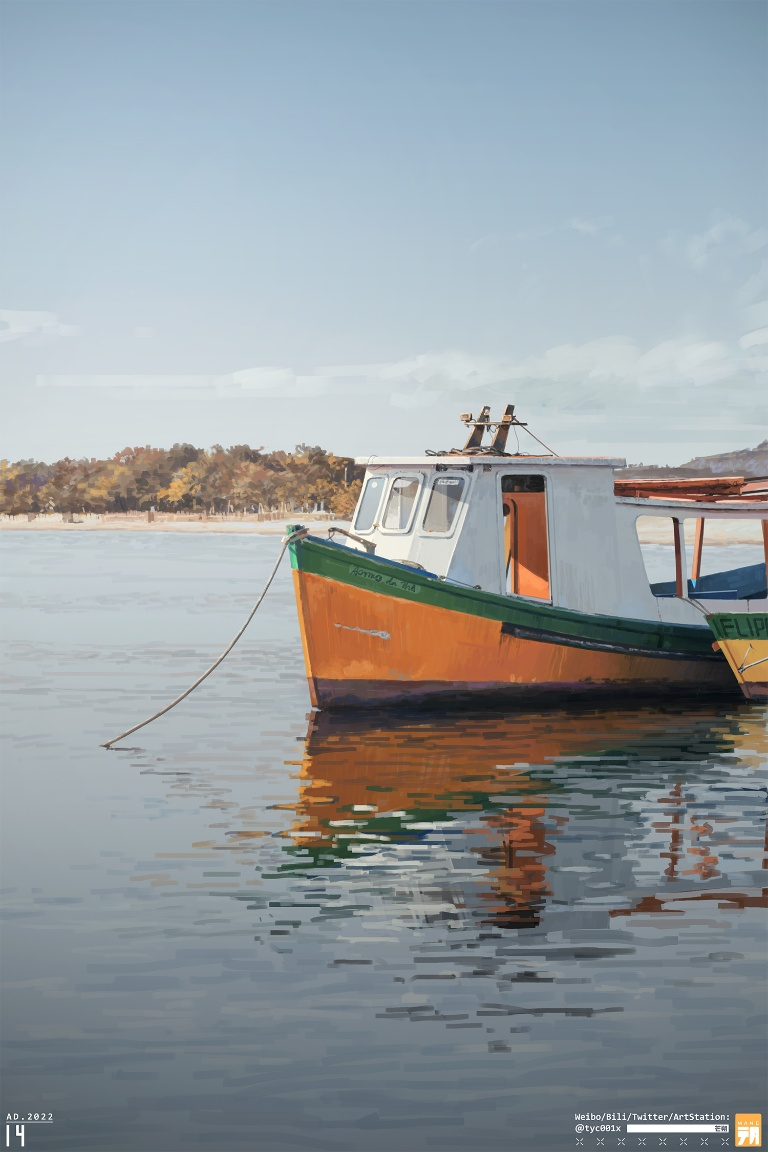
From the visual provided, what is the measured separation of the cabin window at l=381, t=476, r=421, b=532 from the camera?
16438 millimetres

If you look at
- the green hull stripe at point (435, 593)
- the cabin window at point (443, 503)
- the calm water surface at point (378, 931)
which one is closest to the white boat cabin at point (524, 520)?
the cabin window at point (443, 503)

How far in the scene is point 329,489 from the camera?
429 feet

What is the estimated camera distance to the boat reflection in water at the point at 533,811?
862 cm

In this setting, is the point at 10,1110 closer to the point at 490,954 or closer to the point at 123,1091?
the point at 123,1091

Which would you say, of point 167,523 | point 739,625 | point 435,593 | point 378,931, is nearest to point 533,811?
point 378,931

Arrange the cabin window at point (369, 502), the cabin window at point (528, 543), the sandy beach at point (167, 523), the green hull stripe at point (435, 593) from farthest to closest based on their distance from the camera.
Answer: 1. the sandy beach at point (167, 523)
2. the cabin window at point (528, 543)
3. the cabin window at point (369, 502)
4. the green hull stripe at point (435, 593)

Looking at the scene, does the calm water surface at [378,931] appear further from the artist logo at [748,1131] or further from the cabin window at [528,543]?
the cabin window at [528,543]

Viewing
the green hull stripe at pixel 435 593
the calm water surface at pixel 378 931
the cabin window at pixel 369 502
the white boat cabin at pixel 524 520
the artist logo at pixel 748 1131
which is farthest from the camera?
the cabin window at pixel 369 502

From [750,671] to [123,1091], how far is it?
12.8m

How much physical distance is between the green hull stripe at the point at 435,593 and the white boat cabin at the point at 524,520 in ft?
1.16

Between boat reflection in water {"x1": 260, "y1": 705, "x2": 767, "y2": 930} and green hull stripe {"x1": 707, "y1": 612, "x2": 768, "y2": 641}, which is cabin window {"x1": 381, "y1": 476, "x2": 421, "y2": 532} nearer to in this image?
boat reflection in water {"x1": 260, "y1": 705, "x2": 767, "y2": 930}

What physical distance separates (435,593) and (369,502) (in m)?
2.63

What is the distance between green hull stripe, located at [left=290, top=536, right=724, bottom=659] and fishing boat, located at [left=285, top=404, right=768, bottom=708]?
0.02 meters

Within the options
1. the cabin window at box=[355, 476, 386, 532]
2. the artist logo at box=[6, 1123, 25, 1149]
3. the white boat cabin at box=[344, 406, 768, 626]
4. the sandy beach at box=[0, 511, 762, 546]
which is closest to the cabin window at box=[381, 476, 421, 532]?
the white boat cabin at box=[344, 406, 768, 626]
